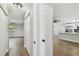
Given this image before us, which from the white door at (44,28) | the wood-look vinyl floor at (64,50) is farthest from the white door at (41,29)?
the wood-look vinyl floor at (64,50)

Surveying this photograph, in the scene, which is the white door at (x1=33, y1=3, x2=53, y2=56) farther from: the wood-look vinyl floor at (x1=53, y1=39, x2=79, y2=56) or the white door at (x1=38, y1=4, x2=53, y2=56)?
the wood-look vinyl floor at (x1=53, y1=39, x2=79, y2=56)

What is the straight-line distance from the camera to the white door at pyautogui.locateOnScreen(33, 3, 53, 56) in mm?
1291

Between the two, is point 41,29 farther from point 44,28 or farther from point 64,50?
point 64,50

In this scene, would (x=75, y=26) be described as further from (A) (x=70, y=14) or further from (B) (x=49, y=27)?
(B) (x=49, y=27)

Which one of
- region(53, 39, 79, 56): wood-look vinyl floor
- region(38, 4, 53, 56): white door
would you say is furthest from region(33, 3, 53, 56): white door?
region(53, 39, 79, 56): wood-look vinyl floor

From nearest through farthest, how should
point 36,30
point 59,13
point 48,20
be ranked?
point 36,30
point 48,20
point 59,13

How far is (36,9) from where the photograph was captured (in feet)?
4.47

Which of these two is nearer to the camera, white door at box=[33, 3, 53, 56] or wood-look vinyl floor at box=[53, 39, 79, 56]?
A: white door at box=[33, 3, 53, 56]

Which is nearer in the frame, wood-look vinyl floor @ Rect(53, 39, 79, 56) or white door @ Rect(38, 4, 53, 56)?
white door @ Rect(38, 4, 53, 56)

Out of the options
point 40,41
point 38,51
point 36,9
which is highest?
point 36,9

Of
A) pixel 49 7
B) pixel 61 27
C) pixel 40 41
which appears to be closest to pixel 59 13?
pixel 61 27

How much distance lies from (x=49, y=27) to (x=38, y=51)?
0.39m

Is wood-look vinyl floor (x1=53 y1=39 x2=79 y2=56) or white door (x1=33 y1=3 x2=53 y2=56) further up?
white door (x1=33 y1=3 x2=53 y2=56)

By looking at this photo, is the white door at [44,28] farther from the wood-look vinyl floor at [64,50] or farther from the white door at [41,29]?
the wood-look vinyl floor at [64,50]
